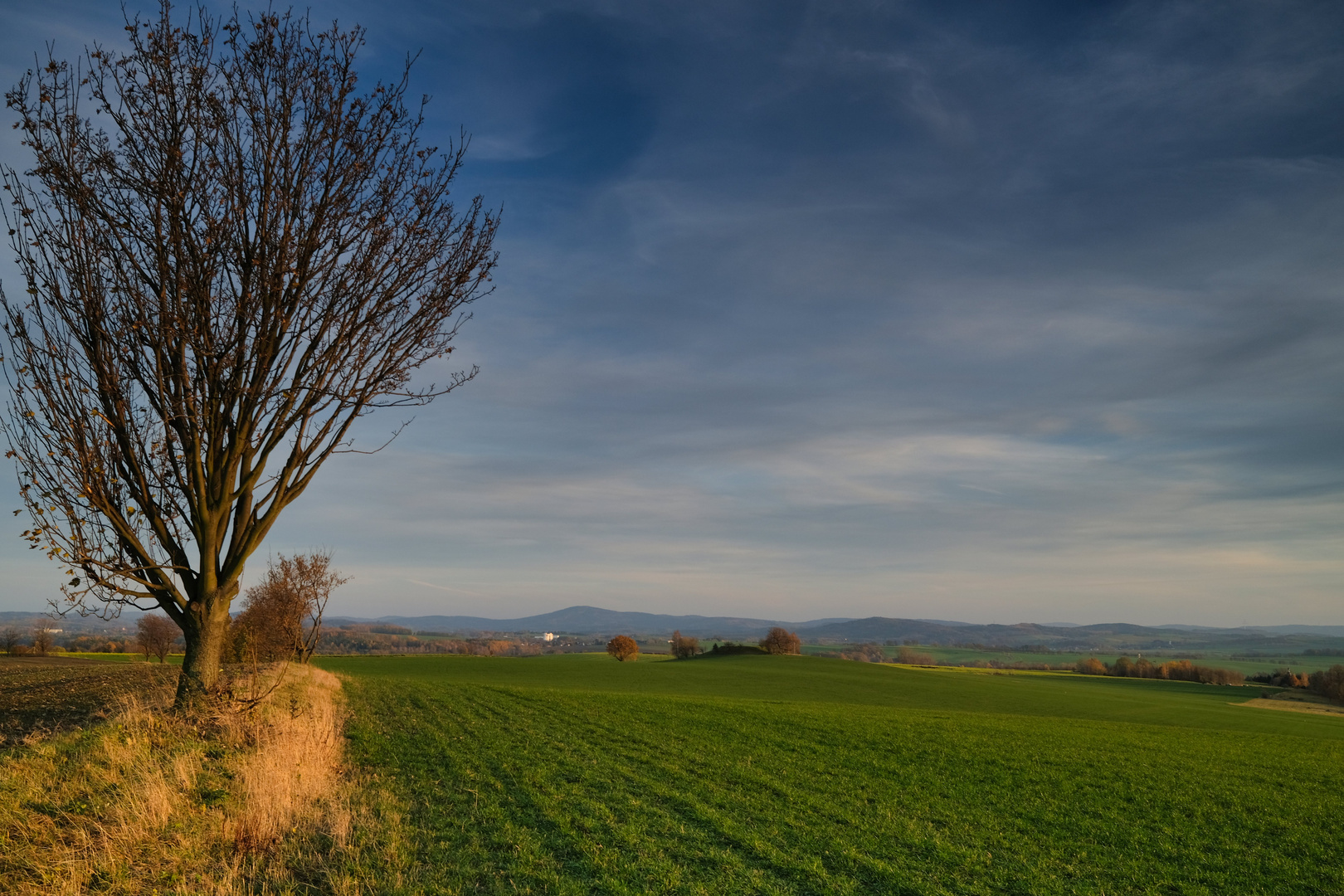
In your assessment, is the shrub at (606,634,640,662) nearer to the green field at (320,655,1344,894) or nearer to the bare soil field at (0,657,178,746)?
the green field at (320,655,1344,894)

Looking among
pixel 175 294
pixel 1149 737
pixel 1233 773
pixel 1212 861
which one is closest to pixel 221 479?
pixel 175 294

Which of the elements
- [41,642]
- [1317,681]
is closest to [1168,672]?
[1317,681]

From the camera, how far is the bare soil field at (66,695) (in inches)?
467

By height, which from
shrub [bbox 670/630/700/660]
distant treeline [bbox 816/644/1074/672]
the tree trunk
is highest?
the tree trunk

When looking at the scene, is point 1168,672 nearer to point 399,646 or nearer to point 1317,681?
point 1317,681

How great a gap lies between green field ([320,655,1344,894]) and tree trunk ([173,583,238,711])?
3342 millimetres

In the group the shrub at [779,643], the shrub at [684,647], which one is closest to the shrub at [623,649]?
the shrub at [684,647]

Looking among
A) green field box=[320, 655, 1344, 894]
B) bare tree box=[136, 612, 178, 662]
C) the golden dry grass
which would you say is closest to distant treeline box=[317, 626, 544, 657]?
bare tree box=[136, 612, 178, 662]

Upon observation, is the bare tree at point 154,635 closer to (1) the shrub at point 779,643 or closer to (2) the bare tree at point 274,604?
(2) the bare tree at point 274,604

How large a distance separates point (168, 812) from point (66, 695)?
12.3 metres

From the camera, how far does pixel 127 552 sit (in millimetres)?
10398

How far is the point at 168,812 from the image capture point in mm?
7215

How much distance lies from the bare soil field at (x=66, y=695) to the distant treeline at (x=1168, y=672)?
10071cm

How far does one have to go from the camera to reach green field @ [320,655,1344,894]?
28.0ft
